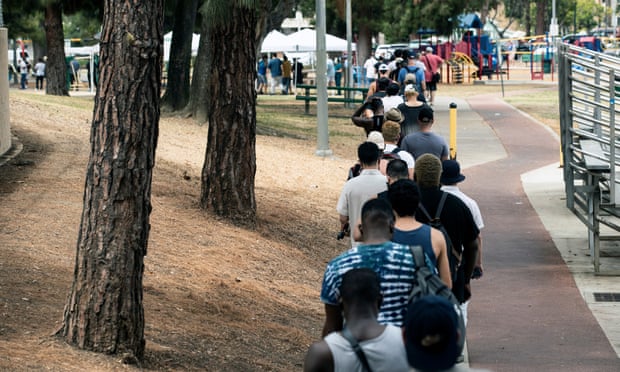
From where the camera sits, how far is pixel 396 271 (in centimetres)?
510

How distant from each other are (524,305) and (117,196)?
196 inches

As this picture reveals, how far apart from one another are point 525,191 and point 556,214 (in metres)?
2.23

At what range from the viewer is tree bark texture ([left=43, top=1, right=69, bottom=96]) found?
31953mm

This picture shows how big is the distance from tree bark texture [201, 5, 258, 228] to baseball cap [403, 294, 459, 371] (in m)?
9.65

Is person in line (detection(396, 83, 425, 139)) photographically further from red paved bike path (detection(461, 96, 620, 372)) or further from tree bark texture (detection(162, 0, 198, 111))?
tree bark texture (detection(162, 0, 198, 111))

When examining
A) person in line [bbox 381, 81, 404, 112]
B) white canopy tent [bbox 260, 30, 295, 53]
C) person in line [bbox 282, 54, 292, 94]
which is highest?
white canopy tent [bbox 260, 30, 295, 53]

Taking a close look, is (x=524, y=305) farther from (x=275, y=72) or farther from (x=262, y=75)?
(x=262, y=75)

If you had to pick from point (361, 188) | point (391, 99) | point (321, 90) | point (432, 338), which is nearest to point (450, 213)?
point (361, 188)

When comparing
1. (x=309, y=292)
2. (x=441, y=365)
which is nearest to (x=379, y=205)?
(x=441, y=365)

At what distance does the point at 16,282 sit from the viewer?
8594 mm

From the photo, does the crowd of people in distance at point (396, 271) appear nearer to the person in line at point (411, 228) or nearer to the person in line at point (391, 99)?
the person in line at point (411, 228)

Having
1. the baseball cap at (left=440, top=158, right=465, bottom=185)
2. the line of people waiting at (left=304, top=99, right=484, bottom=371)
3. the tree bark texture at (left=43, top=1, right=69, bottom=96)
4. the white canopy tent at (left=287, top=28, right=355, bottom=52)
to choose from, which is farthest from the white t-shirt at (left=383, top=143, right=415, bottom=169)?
the white canopy tent at (left=287, top=28, right=355, bottom=52)

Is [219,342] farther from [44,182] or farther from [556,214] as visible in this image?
[556,214]

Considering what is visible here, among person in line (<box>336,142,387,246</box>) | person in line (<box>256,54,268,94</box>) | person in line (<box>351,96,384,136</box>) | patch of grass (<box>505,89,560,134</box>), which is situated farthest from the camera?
person in line (<box>256,54,268,94</box>)
